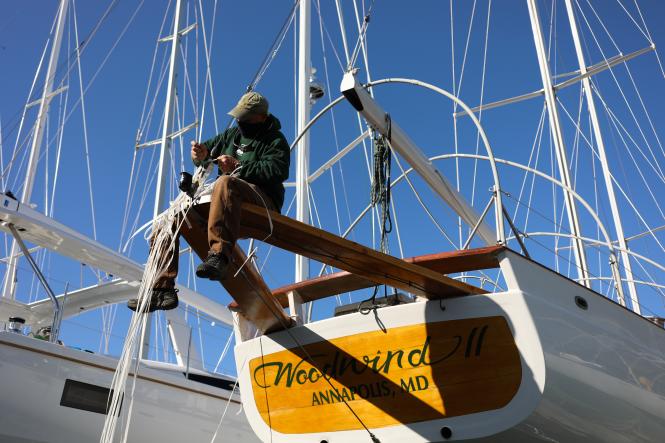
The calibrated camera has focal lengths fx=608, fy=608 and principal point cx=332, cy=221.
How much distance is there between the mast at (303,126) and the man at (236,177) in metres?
3.68

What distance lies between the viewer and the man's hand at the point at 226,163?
382 centimetres

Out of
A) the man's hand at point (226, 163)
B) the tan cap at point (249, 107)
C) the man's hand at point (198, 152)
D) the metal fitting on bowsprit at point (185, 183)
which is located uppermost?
the tan cap at point (249, 107)

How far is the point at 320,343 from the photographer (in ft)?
15.5

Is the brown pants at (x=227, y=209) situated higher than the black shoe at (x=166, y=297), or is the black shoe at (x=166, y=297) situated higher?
the brown pants at (x=227, y=209)

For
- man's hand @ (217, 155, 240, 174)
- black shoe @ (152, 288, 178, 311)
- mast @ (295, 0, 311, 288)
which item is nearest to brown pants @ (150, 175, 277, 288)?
man's hand @ (217, 155, 240, 174)

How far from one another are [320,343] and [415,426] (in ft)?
3.13

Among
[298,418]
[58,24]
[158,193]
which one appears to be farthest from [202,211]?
[58,24]

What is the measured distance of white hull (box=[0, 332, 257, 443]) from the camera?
5.48 meters

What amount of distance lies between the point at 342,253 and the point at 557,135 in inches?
264

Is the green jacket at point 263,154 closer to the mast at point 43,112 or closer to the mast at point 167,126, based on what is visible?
the mast at point 167,126

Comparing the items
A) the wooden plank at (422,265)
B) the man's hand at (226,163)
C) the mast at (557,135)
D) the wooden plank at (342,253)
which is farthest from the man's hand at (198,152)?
the mast at (557,135)

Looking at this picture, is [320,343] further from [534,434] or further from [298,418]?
[534,434]

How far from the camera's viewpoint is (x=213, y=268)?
315 cm

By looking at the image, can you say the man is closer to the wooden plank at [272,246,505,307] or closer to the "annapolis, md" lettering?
the wooden plank at [272,246,505,307]
